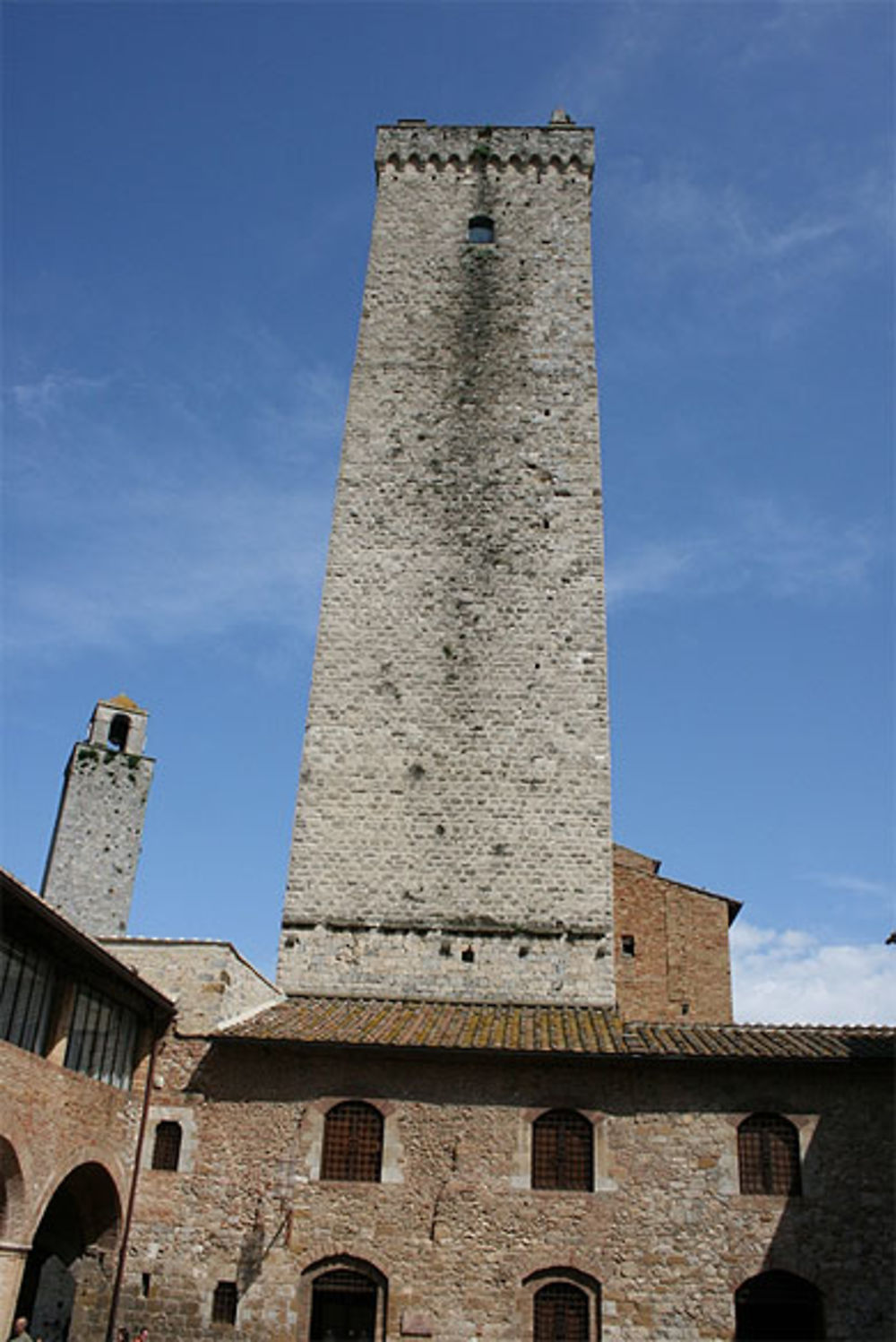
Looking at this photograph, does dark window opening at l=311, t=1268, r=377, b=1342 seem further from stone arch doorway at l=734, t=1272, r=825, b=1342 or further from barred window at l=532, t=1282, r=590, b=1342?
stone arch doorway at l=734, t=1272, r=825, b=1342

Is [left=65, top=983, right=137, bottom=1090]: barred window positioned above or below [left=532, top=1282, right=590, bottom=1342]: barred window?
above

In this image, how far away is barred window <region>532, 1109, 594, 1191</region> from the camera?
47.5ft

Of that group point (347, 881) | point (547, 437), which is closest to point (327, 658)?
point (347, 881)

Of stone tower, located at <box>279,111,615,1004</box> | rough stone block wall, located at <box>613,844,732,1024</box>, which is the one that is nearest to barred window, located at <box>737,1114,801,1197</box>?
stone tower, located at <box>279,111,615,1004</box>

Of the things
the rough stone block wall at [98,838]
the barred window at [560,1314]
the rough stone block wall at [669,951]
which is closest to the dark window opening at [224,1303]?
the barred window at [560,1314]

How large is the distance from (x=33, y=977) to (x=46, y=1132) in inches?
70.3

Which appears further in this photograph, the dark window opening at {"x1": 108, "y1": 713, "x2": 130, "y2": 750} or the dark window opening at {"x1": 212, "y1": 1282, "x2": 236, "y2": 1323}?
the dark window opening at {"x1": 108, "y1": 713, "x2": 130, "y2": 750}

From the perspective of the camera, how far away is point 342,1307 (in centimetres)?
1421

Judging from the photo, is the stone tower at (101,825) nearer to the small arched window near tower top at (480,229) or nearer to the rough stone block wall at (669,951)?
the rough stone block wall at (669,951)

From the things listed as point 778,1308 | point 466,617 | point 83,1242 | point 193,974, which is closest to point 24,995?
point 193,974

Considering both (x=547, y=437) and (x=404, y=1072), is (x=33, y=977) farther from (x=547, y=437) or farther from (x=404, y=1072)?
(x=547, y=437)

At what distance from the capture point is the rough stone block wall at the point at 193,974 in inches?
630

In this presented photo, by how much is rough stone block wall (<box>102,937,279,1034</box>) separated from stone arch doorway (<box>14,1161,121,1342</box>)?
7.50ft

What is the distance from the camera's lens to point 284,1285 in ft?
46.5
